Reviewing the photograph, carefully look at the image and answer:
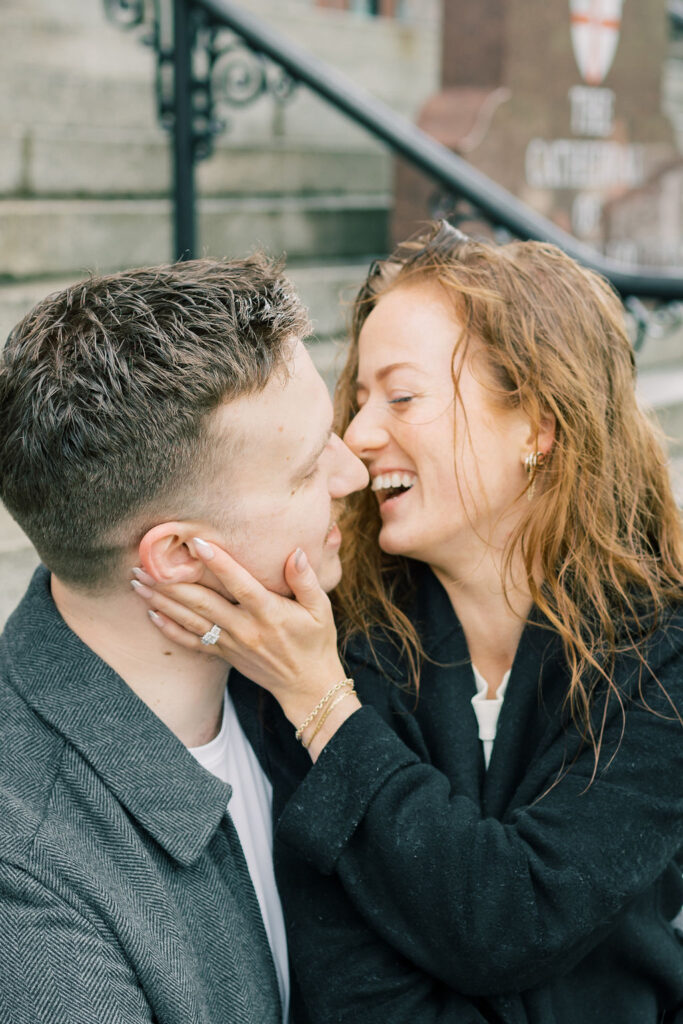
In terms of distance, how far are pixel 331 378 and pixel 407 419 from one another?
1829 mm

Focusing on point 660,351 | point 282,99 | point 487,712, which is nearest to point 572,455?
point 487,712

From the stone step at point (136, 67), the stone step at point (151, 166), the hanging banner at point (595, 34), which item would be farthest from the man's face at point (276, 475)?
the hanging banner at point (595, 34)

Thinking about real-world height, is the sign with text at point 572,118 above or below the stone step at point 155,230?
above

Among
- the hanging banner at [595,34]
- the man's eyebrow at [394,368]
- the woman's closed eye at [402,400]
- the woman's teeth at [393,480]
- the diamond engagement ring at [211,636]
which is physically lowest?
the diamond engagement ring at [211,636]

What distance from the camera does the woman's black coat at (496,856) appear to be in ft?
5.24

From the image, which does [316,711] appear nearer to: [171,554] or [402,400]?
[171,554]

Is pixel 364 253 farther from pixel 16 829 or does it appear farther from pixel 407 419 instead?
pixel 16 829

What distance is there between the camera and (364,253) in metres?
5.11

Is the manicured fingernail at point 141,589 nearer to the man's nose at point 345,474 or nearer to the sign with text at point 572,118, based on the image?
the man's nose at point 345,474

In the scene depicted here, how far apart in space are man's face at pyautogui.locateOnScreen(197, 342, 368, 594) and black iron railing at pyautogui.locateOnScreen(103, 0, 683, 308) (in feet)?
5.92

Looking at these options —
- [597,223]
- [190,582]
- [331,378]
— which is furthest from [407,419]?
[597,223]

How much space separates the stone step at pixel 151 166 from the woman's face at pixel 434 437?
2525 millimetres

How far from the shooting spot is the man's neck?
1709mm

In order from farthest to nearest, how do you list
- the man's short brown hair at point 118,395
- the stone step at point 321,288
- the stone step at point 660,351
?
the stone step at point 660,351 → the stone step at point 321,288 → the man's short brown hair at point 118,395
